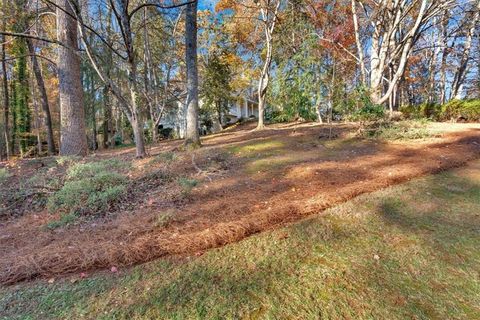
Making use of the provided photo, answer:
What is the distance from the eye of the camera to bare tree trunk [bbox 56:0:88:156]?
6207 mm

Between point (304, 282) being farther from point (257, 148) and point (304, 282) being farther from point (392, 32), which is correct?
point (392, 32)

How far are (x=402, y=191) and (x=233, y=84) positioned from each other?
1748cm

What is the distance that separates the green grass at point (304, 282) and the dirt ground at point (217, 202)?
0.55ft

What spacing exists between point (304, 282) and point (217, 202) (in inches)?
62.8

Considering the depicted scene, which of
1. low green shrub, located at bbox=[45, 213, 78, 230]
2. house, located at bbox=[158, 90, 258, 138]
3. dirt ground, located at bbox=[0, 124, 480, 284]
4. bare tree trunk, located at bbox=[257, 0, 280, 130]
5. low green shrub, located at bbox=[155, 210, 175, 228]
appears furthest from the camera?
house, located at bbox=[158, 90, 258, 138]

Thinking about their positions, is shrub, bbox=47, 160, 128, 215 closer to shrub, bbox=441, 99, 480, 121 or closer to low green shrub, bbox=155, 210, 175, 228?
low green shrub, bbox=155, 210, 175, 228

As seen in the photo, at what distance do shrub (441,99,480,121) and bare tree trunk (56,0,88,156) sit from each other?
1323 centimetres

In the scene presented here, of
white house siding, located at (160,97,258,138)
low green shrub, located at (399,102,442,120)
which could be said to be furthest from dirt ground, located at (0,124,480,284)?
white house siding, located at (160,97,258,138)

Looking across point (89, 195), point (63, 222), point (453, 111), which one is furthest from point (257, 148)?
point (453, 111)

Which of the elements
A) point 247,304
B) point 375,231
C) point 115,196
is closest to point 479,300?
point 375,231

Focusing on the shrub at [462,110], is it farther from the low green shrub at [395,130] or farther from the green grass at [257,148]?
the green grass at [257,148]

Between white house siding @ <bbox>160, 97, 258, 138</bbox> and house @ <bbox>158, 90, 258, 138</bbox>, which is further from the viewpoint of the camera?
white house siding @ <bbox>160, 97, 258, 138</bbox>

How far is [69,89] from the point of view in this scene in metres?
6.38

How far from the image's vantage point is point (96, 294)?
5.34 ft
